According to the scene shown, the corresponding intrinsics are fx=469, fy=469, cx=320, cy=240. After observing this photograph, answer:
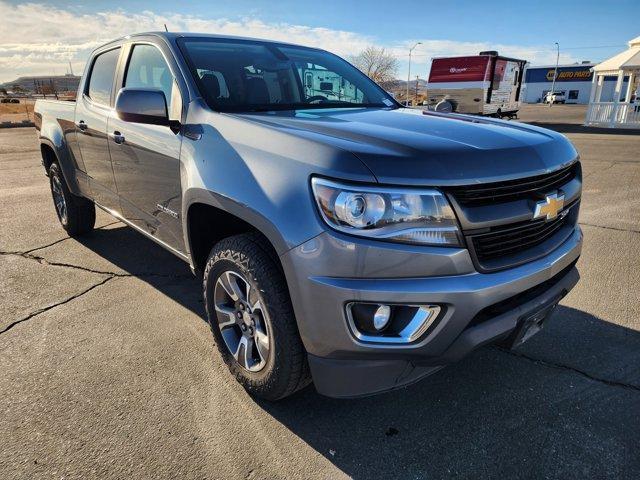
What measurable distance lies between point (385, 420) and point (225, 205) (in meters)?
1.35

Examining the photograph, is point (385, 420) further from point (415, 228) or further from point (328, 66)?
point (328, 66)

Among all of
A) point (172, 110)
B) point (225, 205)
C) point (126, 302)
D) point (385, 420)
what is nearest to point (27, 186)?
point (126, 302)

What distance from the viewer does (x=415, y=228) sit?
1.80 metres

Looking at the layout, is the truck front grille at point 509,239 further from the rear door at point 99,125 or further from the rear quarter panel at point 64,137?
the rear quarter panel at point 64,137

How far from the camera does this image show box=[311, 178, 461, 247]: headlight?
179 centimetres

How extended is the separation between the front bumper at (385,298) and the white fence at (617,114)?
76.6 ft

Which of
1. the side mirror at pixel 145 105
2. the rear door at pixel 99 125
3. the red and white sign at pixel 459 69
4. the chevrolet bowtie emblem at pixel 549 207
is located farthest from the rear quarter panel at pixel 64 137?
the red and white sign at pixel 459 69

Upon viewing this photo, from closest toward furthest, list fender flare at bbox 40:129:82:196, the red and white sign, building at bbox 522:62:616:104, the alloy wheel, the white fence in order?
1. the alloy wheel
2. fender flare at bbox 40:129:82:196
3. the white fence
4. the red and white sign
5. building at bbox 522:62:616:104

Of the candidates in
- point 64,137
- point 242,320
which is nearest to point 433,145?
point 242,320

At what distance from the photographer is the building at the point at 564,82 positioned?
68.4 meters

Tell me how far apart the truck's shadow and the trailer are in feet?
66.0

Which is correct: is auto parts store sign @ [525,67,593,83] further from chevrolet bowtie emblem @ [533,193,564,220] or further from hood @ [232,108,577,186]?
chevrolet bowtie emblem @ [533,193,564,220]

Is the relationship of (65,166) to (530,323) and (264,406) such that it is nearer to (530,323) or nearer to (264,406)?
(264,406)

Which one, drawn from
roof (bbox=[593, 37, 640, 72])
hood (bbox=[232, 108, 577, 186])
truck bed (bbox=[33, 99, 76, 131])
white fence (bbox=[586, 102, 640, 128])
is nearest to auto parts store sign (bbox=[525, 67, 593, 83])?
roof (bbox=[593, 37, 640, 72])
